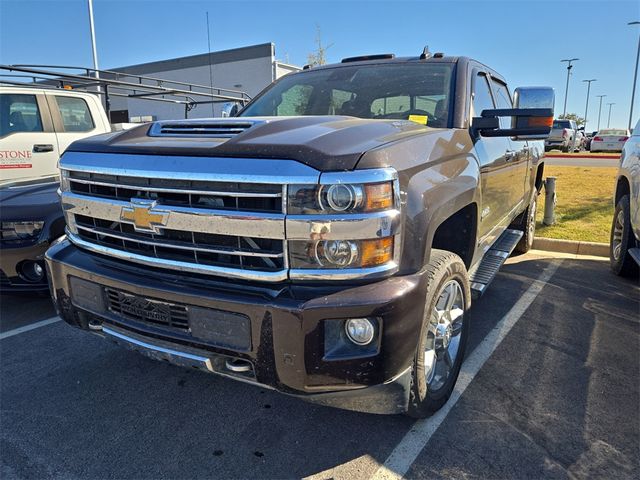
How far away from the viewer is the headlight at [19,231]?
377cm

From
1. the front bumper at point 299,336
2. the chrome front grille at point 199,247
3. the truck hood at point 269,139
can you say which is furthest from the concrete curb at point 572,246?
the chrome front grille at point 199,247

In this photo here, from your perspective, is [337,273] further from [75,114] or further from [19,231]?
[75,114]

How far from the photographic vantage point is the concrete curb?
6078 millimetres

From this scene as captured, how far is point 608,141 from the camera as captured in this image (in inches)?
1110

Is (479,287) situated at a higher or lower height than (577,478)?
higher

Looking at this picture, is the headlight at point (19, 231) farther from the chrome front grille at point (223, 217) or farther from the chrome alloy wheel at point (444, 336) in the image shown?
the chrome alloy wheel at point (444, 336)

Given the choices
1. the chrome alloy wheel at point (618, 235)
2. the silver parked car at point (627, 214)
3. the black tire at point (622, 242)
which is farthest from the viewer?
the chrome alloy wheel at point (618, 235)

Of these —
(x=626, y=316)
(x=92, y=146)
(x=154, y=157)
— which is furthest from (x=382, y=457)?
(x=626, y=316)

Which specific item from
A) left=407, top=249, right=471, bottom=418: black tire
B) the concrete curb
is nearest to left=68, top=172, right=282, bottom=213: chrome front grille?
left=407, top=249, right=471, bottom=418: black tire

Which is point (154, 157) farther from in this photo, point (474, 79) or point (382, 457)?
point (474, 79)

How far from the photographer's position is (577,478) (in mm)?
2148

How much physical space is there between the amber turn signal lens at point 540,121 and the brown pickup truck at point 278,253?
70 centimetres

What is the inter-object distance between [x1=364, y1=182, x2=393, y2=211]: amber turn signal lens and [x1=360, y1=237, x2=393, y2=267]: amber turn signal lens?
13 cm

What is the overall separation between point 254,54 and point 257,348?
883 inches
